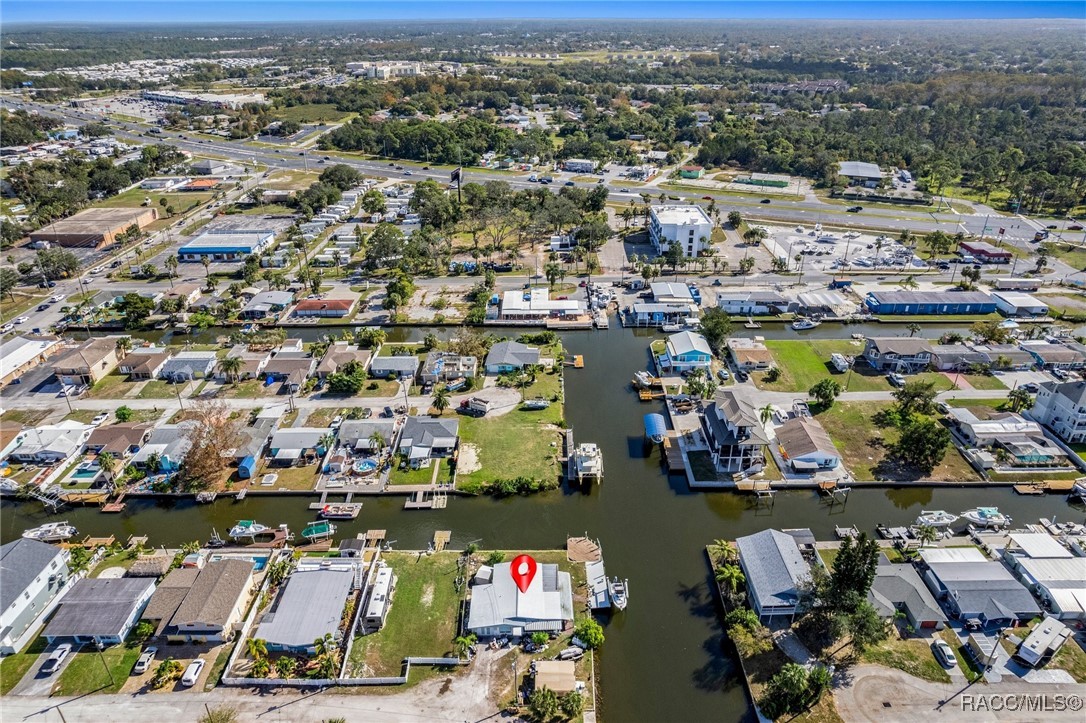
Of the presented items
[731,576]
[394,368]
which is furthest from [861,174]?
[731,576]

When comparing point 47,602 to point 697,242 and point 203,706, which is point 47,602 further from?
point 697,242

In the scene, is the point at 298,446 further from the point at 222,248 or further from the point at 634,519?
the point at 222,248

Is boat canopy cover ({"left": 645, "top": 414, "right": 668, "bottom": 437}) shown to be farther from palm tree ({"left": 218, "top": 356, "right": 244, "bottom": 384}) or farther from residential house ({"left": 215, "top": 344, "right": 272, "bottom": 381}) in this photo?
palm tree ({"left": 218, "top": 356, "right": 244, "bottom": 384})

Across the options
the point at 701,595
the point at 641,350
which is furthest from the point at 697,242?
the point at 701,595

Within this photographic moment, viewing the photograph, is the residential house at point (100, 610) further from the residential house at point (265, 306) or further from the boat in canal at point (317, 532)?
the residential house at point (265, 306)

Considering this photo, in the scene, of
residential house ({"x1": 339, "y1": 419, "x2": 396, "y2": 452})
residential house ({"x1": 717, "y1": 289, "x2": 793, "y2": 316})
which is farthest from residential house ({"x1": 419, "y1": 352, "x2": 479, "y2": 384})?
residential house ({"x1": 717, "y1": 289, "x2": 793, "y2": 316})

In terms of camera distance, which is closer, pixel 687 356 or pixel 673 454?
pixel 673 454
